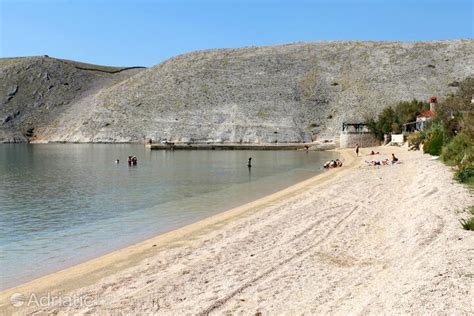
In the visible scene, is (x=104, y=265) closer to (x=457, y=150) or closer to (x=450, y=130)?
(x=457, y=150)

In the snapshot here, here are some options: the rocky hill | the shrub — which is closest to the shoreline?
the shrub

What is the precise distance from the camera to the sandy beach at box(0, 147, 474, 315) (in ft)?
23.5

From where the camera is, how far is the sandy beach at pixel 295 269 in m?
7.15

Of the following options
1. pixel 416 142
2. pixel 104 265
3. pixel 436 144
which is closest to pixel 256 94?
pixel 416 142

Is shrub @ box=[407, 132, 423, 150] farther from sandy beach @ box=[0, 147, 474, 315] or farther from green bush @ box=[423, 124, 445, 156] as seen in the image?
sandy beach @ box=[0, 147, 474, 315]

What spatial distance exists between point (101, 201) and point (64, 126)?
101008 mm

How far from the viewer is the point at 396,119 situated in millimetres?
70125

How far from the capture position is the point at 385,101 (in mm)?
96250

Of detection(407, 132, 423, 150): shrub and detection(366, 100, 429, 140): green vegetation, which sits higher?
detection(366, 100, 429, 140): green vegetation

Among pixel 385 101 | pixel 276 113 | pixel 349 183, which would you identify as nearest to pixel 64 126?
pixel 276 113

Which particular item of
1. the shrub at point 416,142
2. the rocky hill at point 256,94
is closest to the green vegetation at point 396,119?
the rocky hill at point 256,94

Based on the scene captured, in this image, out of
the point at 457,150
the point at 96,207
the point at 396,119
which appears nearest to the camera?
the point at 96,207

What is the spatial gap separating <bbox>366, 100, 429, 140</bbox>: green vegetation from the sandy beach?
5499cm

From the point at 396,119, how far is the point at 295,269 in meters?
64.5
